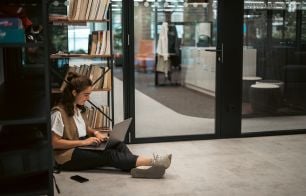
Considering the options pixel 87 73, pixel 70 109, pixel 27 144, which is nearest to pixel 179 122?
pixel 87 73

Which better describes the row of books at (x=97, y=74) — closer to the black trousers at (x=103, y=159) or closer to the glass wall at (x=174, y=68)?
the glass wall at (x=174, y=68)

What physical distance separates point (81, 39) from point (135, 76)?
746 mm

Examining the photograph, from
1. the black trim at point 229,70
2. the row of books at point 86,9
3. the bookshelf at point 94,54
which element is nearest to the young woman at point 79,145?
the bookshelf at point 94,54

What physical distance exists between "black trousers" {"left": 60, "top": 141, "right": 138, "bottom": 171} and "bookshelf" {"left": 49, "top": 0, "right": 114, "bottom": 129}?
0.64 metres

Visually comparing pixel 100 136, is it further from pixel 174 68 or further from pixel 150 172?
pixel 174 68

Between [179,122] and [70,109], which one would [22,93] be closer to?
[70,109]

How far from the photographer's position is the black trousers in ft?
13.0

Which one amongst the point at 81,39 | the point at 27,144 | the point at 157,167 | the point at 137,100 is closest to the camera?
the point at 27,144

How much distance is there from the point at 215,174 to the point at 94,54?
1.65 m

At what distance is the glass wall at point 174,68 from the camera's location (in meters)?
5.20

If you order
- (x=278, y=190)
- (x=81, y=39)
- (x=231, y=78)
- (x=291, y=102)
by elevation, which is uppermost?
(x=81, y=39)

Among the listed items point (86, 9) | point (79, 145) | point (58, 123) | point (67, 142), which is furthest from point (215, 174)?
point (86, 9)

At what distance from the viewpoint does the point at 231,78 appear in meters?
5.30

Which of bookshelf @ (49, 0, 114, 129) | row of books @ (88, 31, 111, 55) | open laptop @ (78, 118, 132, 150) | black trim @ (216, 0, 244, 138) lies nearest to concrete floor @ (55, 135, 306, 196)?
open laptop @ (78, 118, 132, 150)
